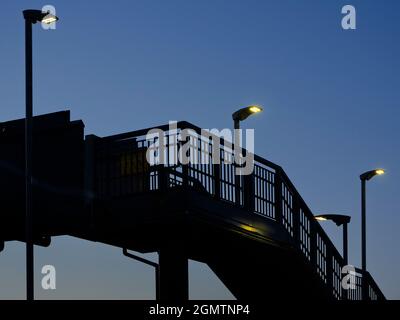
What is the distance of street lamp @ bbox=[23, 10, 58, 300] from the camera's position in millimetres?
22859

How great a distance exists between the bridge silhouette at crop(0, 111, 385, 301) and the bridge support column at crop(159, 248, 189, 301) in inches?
0.9

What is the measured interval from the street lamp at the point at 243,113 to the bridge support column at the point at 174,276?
4183mm

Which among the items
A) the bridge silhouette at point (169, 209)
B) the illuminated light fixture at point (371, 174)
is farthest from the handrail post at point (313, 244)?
the illuminated light fixture at point (371, 174)

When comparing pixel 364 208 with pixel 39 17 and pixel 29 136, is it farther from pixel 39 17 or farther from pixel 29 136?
pixel 39 17

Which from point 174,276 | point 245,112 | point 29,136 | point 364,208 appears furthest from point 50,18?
point 364,208

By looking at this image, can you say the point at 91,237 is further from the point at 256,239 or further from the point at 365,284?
the point at 365,284

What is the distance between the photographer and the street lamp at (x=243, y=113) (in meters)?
27.5

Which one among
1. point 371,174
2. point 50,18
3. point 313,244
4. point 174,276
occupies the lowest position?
point 174,276

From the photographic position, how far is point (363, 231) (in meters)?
40.5

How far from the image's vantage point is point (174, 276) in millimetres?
25109

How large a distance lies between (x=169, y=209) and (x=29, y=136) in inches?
139

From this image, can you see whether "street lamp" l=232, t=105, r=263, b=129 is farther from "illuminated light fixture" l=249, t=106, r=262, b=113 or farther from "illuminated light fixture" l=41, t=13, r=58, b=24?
"illuminated light fixture" l=41, t=13, r=58, b=24

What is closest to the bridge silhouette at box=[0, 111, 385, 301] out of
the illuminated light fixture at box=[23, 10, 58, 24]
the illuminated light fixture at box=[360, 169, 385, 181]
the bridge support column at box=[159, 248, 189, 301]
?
the bridge support column at box=[159, 248, 189, 301]

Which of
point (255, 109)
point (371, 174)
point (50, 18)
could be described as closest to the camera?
point (50, 18)
